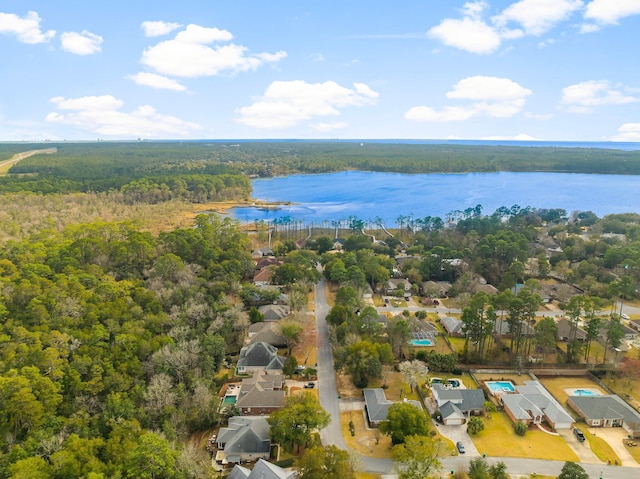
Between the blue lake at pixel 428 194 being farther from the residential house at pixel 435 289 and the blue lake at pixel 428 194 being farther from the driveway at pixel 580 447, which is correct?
the driveway at pixel 580 447

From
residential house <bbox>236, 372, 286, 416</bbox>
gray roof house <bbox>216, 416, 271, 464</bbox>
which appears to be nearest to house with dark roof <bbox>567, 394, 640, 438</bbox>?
residential house <bbox>236, 372, 286, 416</bbox>

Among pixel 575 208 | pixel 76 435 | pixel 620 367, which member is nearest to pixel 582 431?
pixel 620 367

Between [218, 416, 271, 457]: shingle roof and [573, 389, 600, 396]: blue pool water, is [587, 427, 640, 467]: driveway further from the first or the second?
[218, 416, 271, 457]: shingle roof

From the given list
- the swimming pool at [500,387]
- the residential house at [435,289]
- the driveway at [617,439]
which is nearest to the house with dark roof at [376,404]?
the swimming pool at [500,387]

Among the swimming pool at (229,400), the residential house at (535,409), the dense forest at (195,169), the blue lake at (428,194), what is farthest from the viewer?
the dense forest at (195,169)

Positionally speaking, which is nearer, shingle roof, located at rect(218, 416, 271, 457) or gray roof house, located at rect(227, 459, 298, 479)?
gray roof house, located at rect(227, 459, 298, 479)

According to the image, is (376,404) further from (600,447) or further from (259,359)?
(600,447)
